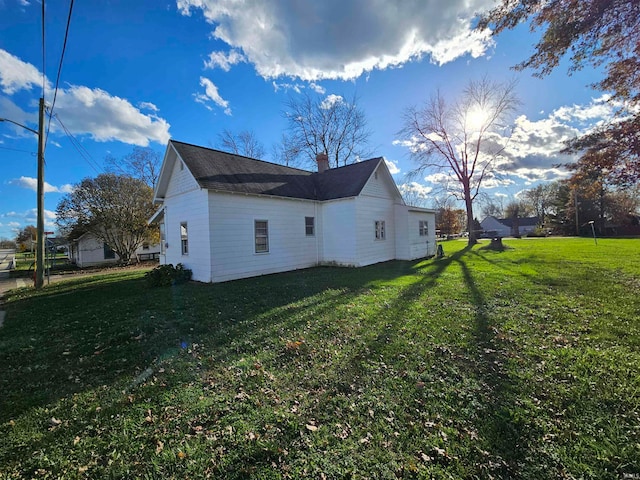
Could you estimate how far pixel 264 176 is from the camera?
48.8ft

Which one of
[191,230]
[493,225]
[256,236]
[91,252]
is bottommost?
[91,252]

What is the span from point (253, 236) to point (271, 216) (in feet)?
4.44

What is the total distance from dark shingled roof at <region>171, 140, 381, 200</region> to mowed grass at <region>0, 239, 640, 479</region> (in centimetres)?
655

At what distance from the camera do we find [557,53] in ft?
22.3

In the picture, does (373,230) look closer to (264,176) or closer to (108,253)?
(264,176)

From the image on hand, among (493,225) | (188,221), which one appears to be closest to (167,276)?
(188,221)

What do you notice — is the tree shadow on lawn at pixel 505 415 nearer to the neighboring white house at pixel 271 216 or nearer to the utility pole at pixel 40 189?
the neighboring white house at pixel 271 216

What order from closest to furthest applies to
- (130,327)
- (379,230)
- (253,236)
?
(130,327) < (253,236) < (379,230)

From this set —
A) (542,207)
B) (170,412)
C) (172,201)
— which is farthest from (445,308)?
(542,207)

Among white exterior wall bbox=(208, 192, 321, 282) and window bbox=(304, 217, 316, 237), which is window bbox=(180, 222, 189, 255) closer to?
white exterior wall bbox=(208, 192, 321, 282)

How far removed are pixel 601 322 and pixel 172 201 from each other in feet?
50.2

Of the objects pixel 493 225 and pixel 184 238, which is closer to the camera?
pixel 184 238

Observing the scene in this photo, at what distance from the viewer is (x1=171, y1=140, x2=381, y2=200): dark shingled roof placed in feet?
40.3

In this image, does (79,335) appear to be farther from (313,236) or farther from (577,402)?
(313,236)
